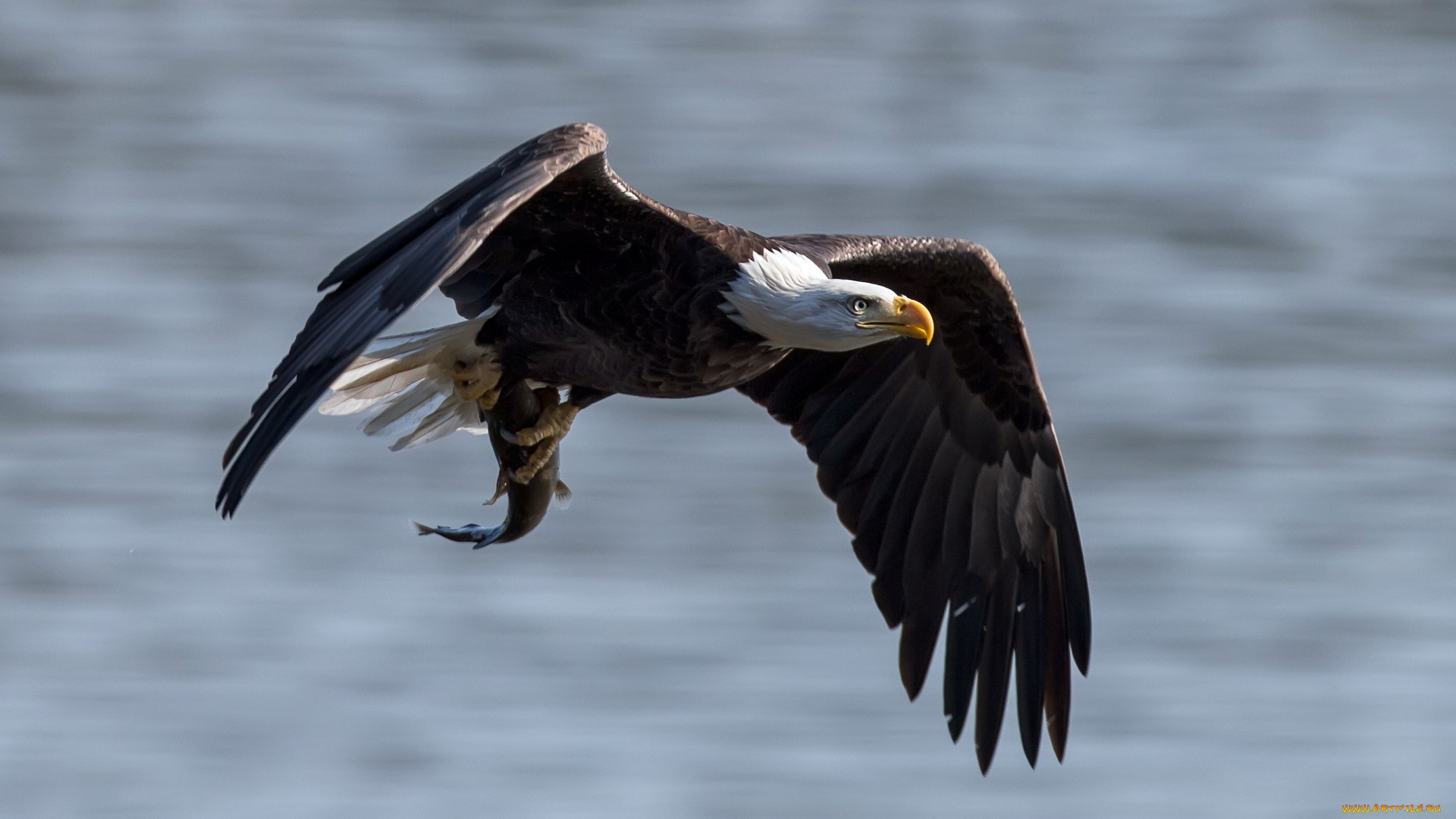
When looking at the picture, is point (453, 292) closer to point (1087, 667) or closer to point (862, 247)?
point (862, 247)

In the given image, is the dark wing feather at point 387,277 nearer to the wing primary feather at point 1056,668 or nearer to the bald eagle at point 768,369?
the bald eagle at point 768,369

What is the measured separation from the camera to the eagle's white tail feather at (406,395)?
4758 mm

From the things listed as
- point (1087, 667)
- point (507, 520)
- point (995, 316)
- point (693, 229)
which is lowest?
point (1087, 667)

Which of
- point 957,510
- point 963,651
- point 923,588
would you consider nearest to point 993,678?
point 963,651

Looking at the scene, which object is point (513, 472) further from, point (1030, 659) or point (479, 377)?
point (1030, 659)

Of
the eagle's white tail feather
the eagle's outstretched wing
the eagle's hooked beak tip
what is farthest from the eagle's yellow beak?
the eagle's white tail feather

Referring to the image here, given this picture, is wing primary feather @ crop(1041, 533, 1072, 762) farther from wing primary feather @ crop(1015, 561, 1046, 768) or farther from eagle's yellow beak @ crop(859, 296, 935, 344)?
eagle's yellow beak @ crop(859, 296, 935, 344)

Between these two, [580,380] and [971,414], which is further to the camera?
[971,414]

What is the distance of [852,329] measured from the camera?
4.31m

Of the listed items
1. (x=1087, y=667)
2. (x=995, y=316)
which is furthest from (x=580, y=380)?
(x=1087, y=667)

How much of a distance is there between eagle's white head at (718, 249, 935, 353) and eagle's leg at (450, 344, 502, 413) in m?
0.65

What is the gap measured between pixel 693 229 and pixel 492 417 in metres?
0.73

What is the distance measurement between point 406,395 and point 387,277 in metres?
1.15

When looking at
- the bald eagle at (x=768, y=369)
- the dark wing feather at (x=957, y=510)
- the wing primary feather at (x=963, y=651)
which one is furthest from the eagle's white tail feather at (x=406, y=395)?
the wing primary feather at (x=963, y=651)
